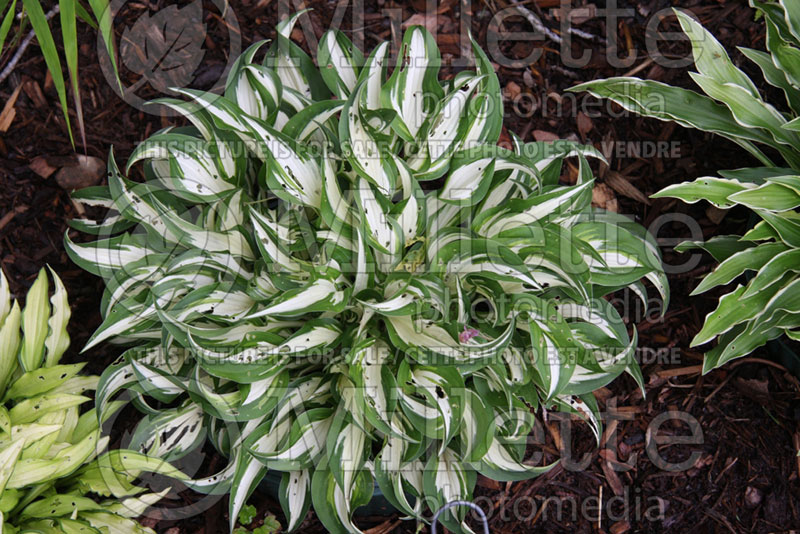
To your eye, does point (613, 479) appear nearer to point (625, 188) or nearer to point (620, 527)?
point (620, 527)

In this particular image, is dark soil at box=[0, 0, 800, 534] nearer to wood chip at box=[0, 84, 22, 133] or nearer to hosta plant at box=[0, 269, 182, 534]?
wood chip at box=[0, 84, 22, 133]

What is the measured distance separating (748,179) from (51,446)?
189cm

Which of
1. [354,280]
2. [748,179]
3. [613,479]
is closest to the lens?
[354,280]

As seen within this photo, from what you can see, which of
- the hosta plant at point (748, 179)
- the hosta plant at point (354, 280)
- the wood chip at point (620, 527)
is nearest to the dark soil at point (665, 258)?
the wood chip at point (620, 527)

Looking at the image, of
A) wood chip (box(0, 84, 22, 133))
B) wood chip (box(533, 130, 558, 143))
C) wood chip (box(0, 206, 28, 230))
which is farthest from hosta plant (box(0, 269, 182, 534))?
wood chip (box(533, 130, 558, 143))

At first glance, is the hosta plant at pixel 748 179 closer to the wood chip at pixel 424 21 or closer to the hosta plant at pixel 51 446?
the wood chip at pixel 424 21

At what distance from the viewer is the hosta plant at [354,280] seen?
58.0 inches

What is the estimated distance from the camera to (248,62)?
1.57m

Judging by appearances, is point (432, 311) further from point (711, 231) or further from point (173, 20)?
point (173, 20)

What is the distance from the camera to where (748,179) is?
1.93 metres

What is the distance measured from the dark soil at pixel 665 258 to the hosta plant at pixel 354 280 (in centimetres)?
39

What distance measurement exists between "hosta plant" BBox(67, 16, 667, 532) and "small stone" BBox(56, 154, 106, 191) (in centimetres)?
41

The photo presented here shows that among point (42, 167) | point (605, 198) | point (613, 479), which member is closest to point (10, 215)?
point (42, 167)

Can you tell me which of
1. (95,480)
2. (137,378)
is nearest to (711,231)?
(137,378)
